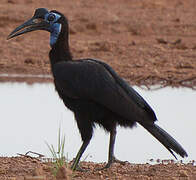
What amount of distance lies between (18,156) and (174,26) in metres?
11.4

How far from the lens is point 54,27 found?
24.8 ft

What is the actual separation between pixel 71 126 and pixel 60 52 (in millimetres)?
Result: 2410

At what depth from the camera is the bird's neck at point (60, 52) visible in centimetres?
739

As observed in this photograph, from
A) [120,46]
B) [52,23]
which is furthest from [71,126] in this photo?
[120,46]

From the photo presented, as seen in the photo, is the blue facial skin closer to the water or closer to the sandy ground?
the water

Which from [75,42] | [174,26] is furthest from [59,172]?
[174,26]

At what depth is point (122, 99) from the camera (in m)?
7.00

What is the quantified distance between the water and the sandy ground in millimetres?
728

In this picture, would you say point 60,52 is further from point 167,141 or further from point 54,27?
point 167,141

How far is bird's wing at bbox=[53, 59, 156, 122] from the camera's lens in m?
6.98

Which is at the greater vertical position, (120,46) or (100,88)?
(120,46)

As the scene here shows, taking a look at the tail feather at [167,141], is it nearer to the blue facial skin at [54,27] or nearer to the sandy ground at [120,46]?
the sandy ground at [120,46]

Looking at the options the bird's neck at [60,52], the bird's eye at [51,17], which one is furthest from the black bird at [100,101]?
the bird's eye at [51,17]

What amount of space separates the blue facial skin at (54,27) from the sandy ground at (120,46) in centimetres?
121
